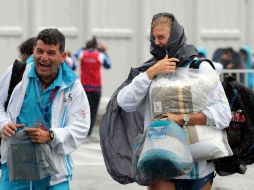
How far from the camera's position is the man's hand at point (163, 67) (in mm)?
6277

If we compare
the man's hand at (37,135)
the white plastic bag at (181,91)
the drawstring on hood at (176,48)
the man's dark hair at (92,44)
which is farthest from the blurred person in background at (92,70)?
the man's hand at (37,135)

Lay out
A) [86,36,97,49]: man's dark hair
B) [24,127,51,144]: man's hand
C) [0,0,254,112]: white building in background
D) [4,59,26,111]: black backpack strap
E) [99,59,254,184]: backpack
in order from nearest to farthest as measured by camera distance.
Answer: [24,127,51,144]: man's hand
[4,59,26,111]: black backpack strap
[99,59,254,184]: backpack
[86,36,97,49]: man's dark hair
[0,0,254,112]: white building in background

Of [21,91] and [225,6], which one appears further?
→ [225,6]

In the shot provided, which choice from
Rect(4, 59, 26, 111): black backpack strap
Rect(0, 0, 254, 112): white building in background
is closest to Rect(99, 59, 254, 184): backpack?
Rect(4, 59, 26, 111): black backpack strap

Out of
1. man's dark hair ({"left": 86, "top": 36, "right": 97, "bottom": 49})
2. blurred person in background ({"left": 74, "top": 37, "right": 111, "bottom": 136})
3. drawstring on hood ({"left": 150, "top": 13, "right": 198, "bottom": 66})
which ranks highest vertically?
drawstring on hood ({"left": 150, "top": 13, "right": 198, "bottom": 66})

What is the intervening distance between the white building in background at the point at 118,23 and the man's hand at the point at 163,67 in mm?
13430

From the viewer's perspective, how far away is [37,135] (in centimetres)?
615

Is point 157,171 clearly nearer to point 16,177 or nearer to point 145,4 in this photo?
point 16,177

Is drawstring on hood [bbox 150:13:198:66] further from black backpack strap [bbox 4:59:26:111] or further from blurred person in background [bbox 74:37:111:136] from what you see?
blurred person in background [bbox 74:37:111:136]

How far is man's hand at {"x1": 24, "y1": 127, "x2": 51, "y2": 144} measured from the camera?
20.1 ft

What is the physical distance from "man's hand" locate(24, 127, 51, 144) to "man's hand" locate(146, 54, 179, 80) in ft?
2.46

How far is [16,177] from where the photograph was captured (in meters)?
6.21

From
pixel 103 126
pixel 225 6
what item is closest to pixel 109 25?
pixel 225 6

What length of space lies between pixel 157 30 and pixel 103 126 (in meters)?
0.82
